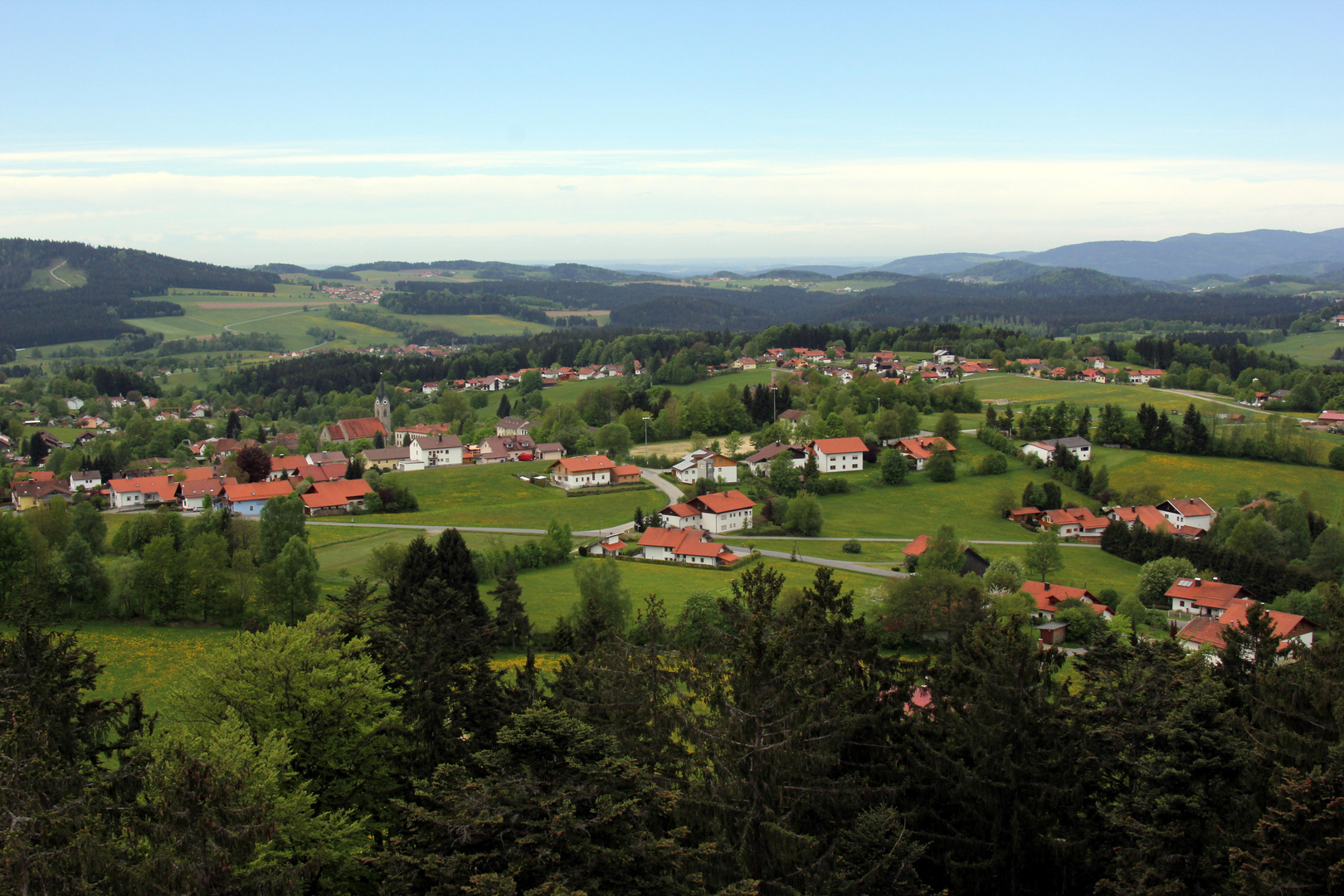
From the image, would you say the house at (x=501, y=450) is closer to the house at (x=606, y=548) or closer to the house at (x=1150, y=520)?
the house at (x=606, y=548)

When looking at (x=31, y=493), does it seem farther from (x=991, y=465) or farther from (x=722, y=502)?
(x=991, y=465)

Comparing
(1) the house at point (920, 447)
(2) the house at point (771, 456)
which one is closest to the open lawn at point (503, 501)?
(2) the house at point (771, 456)

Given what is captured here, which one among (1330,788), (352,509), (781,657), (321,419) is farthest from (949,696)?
(321,419)

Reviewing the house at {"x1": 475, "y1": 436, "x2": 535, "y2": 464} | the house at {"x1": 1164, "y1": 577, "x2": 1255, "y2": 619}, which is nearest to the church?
the house at {"x1": 475, "y1": 436, "x2": 535, "y2": 464}

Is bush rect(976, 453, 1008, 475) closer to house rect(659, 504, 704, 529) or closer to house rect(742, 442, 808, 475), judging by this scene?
house rect(742, 442, 808, 475)

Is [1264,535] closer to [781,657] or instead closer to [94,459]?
[781,657]

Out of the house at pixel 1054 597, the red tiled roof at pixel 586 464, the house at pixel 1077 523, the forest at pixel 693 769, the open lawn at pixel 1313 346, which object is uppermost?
the forest at pixel 693 769

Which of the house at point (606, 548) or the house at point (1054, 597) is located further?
the house at point (606, 548)
